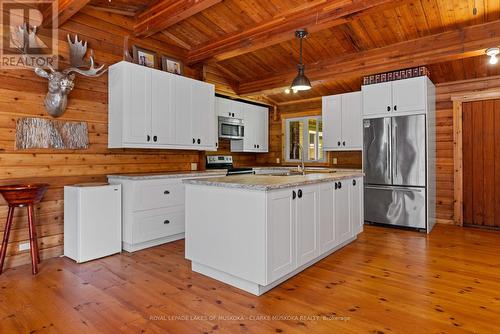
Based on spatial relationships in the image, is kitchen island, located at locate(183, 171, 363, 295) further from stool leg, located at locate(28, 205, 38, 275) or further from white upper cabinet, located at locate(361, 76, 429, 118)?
white upper cabinet, located at locate(361, 76, 429, 118)

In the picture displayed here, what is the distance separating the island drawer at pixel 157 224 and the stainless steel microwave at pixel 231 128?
2.00 meters

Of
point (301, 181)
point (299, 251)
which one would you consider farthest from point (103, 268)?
point (301, 181)

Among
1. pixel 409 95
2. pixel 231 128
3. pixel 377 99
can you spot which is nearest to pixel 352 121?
pixel 377 99

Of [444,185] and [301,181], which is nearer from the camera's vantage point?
[301,181]

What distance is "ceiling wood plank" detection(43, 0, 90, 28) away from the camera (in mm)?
2973

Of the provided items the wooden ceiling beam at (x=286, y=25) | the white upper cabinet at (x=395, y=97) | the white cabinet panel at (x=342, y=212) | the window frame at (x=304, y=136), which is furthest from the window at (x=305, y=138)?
the white cabinet panel at (x=342, y=212)

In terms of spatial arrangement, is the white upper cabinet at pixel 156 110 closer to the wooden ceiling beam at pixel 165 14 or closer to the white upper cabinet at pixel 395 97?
the wooden ceiling beam at pixel 165 14

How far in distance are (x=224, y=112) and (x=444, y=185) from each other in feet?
13.3

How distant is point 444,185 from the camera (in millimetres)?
5047

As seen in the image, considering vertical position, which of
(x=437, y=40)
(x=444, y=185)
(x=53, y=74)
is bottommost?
(x=444, y=185)

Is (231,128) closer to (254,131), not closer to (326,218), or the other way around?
(254,131)

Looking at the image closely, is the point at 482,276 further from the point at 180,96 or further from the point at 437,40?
the point at 180,96

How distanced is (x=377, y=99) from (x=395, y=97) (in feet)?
0.90

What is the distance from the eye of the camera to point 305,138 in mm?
6613
